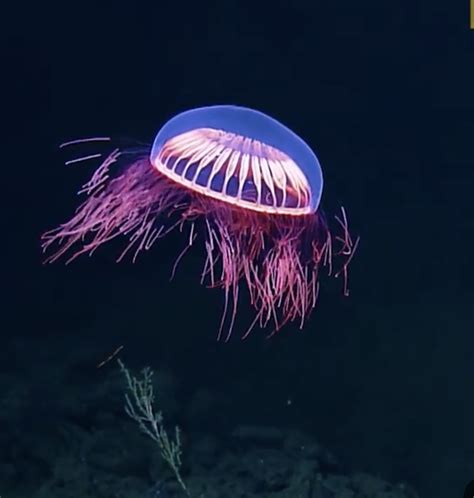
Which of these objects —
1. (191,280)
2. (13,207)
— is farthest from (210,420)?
(13,207)

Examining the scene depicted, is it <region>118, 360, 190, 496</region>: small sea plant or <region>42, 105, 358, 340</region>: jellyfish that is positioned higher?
<region>42, 105, 358, 340</region>: jellyfish

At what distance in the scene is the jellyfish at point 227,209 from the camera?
2.74 metres

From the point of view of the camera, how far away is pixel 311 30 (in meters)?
2.80

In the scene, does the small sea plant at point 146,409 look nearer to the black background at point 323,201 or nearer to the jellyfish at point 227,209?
the black background at point 323,201

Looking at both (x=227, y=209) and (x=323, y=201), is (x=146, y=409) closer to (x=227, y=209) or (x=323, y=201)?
(x=227, y=209)

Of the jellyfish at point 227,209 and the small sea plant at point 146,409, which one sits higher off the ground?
the jellyfish at point 227,209

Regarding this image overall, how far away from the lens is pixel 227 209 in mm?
2752

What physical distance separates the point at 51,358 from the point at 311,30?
4.49ft

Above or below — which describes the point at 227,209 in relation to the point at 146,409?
above

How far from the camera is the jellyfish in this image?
2.74 m

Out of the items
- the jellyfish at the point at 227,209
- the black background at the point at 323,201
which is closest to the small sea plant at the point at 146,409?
A: the black background at the point at 323,201

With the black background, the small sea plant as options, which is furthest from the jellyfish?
the small sea plant

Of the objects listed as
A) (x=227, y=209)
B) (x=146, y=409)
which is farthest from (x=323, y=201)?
(x=146, y=409)

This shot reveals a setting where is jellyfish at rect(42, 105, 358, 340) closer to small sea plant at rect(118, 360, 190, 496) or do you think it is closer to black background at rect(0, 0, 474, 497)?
black background at rect(0, 0, 474, 497)
